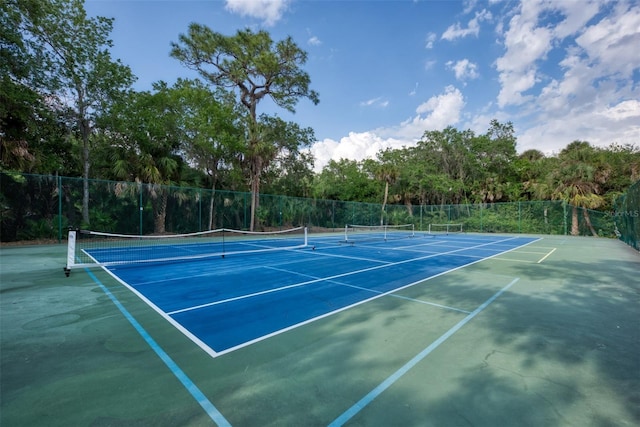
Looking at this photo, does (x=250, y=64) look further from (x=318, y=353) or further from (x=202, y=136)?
(x=318, y=353)

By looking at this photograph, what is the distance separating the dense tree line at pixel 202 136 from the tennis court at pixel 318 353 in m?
13.9

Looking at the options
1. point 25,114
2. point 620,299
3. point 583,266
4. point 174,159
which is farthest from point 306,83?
point 620,299

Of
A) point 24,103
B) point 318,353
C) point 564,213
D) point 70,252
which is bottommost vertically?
point 318,353

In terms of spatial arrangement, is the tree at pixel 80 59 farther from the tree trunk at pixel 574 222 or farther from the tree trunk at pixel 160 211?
the tree trunk at pixel 574 222

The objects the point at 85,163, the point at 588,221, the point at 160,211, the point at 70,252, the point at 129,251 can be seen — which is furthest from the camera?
the point at 588,221

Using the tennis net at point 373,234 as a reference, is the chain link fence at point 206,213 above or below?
above

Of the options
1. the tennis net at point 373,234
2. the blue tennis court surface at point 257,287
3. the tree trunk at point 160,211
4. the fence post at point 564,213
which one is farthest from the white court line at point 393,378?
the fence post at point 564,213

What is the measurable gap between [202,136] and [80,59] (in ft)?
24.4

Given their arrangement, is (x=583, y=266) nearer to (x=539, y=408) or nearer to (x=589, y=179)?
(x=539, y=408)

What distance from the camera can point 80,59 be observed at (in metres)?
16.4

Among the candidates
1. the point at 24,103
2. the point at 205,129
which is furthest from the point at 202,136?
the point at 24,103

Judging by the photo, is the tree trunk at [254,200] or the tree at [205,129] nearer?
the tree at [205,129]

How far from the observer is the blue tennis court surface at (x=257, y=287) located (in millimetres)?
4133

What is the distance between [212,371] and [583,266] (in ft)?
38.1
